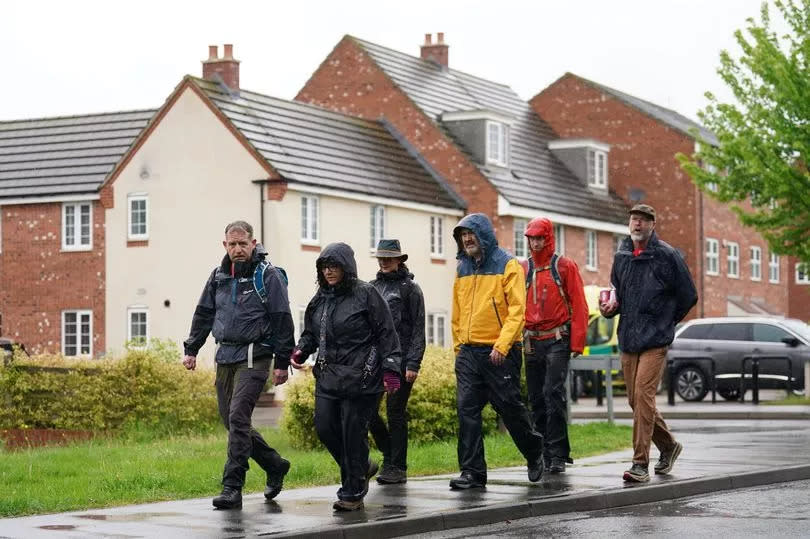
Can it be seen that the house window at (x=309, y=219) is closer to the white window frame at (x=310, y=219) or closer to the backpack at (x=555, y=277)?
the white window frame at (x=310, y=219)

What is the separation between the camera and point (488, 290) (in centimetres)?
1248

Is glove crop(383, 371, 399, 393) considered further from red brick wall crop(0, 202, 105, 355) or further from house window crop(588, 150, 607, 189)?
house window crop(588, 150, 607, 189)

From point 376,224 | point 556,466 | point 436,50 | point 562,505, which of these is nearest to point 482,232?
point 562,505

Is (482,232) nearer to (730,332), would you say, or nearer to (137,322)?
(730,332)

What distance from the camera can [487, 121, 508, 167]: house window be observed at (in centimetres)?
4744

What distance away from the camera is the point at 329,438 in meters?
11.6

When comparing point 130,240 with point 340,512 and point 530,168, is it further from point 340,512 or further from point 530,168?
point 340,512

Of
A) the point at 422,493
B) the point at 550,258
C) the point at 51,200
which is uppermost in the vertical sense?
the point at 51,200

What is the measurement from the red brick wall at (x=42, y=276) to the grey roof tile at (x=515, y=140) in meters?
11.2

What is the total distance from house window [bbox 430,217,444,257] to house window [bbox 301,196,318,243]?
5.47 meters

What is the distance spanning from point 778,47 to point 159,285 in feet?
55.3

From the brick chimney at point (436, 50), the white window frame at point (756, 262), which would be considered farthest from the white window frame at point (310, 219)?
the white window frame at point (756, 262)

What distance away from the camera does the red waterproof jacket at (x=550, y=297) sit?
13.8 metres

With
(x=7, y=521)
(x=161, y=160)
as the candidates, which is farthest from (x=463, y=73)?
(x=7, y=521)
